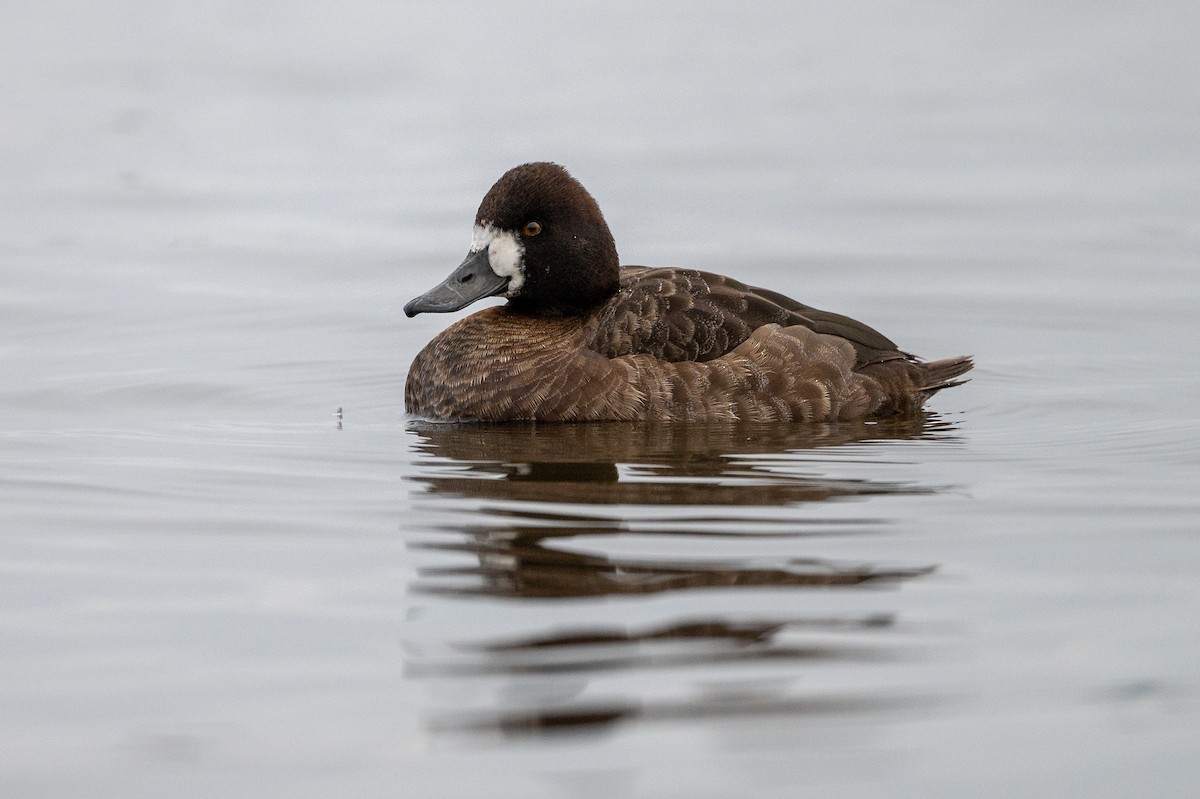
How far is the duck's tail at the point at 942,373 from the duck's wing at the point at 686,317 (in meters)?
0.32

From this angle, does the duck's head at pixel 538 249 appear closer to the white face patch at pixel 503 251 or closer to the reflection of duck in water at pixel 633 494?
the white face patch at pixel 503 251

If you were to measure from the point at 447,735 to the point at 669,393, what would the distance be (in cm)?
356

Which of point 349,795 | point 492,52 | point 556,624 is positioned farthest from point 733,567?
point 492,52

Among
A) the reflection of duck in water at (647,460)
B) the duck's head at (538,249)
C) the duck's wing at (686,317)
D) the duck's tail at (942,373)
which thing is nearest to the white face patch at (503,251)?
the duck's head at (538,249)

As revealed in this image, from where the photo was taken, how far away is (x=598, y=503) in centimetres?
591

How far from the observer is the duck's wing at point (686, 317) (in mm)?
7465

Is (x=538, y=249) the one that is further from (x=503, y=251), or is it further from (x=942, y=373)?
(x=942, y=373)

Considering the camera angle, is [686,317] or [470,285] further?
[470,285]

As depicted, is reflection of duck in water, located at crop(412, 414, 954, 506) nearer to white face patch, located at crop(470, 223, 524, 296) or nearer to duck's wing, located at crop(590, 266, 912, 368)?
duck's wing, located at crop(590, 266, 912, 368)

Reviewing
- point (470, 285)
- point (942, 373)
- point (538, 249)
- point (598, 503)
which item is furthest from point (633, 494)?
point (942, 373)

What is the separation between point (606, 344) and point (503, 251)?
65cm

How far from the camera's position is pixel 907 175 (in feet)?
41.2

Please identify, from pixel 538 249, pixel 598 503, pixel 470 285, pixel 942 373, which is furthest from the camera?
pixel 942 373

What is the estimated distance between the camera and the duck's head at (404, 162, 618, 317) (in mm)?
7664
